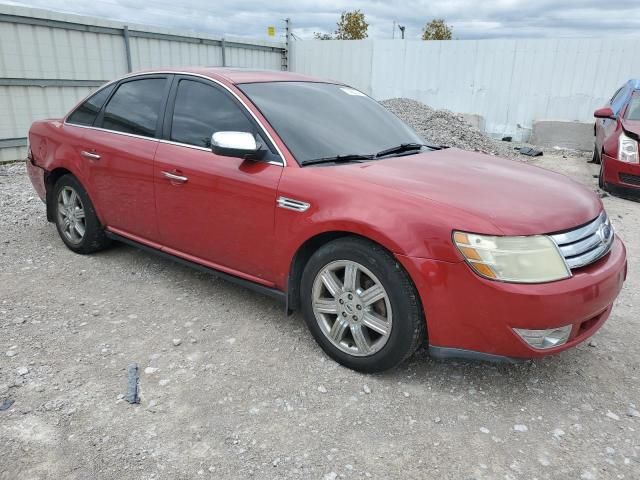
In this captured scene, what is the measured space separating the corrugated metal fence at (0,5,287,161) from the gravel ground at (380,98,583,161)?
18.5ft

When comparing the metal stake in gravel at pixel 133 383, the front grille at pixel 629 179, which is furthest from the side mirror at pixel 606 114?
the metal stake in gravel at pixel 133 383

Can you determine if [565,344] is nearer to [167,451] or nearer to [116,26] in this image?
[167,451]

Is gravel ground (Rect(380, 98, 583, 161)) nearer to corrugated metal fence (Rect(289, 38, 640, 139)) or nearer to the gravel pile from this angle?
the gravel pile

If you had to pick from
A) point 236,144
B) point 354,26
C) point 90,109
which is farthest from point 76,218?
point 354,26

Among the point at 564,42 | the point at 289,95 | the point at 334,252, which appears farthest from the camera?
the point at 564,42

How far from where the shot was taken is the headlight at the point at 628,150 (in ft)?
22.4

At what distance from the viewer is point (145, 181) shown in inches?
146

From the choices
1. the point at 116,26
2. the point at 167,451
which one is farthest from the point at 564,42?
the point at 167,451

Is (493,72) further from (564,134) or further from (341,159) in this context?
(341,159)

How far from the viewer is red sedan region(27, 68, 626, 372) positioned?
240 cm

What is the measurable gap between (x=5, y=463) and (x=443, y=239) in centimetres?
219

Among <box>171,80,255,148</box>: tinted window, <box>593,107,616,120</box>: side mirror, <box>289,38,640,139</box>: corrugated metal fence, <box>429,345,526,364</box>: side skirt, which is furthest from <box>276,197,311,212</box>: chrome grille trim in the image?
<box>289,38,640,139</box>: corrugated metal fence

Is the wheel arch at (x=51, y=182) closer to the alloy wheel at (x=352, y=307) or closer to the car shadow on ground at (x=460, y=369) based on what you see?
the car shadow on ground at (x=460, y=369)

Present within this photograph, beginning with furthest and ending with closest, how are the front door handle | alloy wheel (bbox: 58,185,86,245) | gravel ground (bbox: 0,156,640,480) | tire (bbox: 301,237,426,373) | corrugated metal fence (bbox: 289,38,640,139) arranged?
corrugated metal fence (bbox: 289,38,640,139) < alloy wheel (bbox: 58,185,86,245) < the front door handle < tire (bbox: 301,237,426,373) < gravel ground (bbox: 0,156,640,480)
